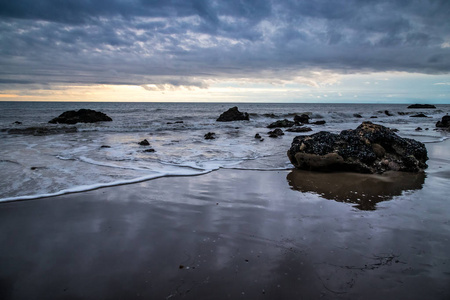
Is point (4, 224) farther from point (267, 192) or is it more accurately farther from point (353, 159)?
point (353, 159)

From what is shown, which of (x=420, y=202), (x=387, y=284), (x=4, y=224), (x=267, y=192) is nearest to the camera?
(x=387, y=284)

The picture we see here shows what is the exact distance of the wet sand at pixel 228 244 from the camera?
248 cm

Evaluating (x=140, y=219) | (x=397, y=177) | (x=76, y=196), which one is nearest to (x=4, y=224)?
(x=76, y=196)

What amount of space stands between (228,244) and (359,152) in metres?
5.12

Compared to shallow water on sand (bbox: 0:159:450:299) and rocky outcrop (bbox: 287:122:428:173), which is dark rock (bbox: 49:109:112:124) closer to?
shallow water on sand (bbox: 0:159:450:299)

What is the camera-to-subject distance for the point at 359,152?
22.7ft

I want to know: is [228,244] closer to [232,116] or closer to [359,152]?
[359,152]

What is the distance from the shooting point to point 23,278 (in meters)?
2.64

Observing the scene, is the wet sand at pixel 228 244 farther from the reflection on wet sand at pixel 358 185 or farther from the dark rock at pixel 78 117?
the dark rock at pixel 78 117

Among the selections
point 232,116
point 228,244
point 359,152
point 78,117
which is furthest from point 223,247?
point 232,116

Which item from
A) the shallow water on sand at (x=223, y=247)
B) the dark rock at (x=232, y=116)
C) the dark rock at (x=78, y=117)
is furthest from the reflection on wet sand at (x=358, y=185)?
the dark rock at (x=78, y=117)

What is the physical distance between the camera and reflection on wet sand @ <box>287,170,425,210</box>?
193 inches

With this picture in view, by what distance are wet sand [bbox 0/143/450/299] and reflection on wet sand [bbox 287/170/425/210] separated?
2.4 inches

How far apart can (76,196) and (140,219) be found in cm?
177
